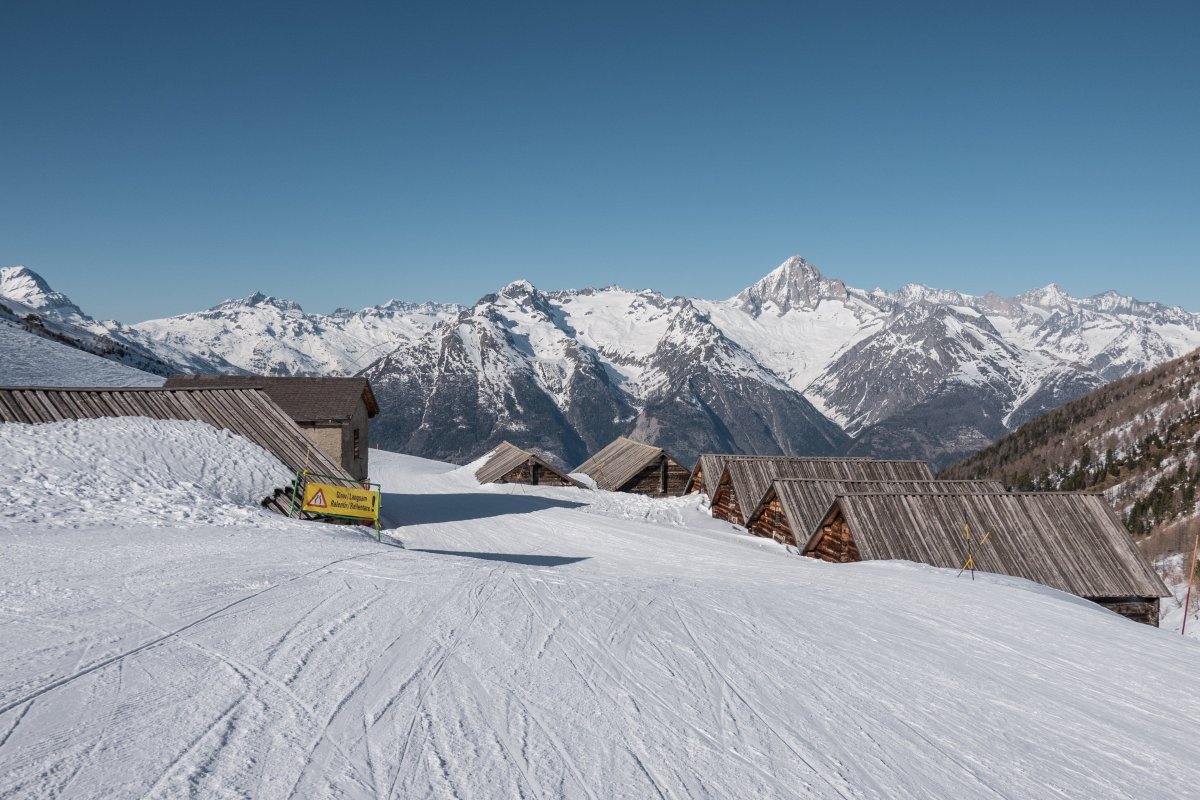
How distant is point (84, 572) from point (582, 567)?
10.7m


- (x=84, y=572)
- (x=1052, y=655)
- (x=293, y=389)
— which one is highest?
(x=293, y=389)

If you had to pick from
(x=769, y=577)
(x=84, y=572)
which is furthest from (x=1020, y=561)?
(x=84, y=572)

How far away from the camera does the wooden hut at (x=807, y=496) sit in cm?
3042

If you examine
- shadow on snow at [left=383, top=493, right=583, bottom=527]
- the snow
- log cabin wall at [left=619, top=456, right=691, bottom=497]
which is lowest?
shadow on snow at [left=383, top=493, right=583, bottom=527]

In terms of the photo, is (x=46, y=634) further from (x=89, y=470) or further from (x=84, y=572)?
(x=89, y=470)

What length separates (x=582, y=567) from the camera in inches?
720

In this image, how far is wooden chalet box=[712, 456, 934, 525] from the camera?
3884 cm

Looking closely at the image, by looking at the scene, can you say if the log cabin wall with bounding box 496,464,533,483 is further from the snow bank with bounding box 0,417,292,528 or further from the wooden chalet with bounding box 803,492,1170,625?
the snow bank with bounding box 0,417,292,528

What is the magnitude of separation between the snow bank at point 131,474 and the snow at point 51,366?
36.3 metres

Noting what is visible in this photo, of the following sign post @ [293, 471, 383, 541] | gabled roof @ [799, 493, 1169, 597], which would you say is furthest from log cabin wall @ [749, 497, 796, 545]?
sign post @ [293, 471, 383, 541]

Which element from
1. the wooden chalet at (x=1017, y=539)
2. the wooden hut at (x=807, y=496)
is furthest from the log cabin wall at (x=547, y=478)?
the wooden chalet at (x=1017, y=539)

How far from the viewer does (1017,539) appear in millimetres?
24203

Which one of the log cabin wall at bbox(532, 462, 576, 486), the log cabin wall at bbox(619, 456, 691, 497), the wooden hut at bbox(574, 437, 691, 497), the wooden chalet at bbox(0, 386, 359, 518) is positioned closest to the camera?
the wooden chalet at bbox(0, 386, 359, 518)

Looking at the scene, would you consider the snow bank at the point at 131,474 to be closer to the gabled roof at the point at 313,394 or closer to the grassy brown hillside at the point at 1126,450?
the gabled roof at the point at 313,394
